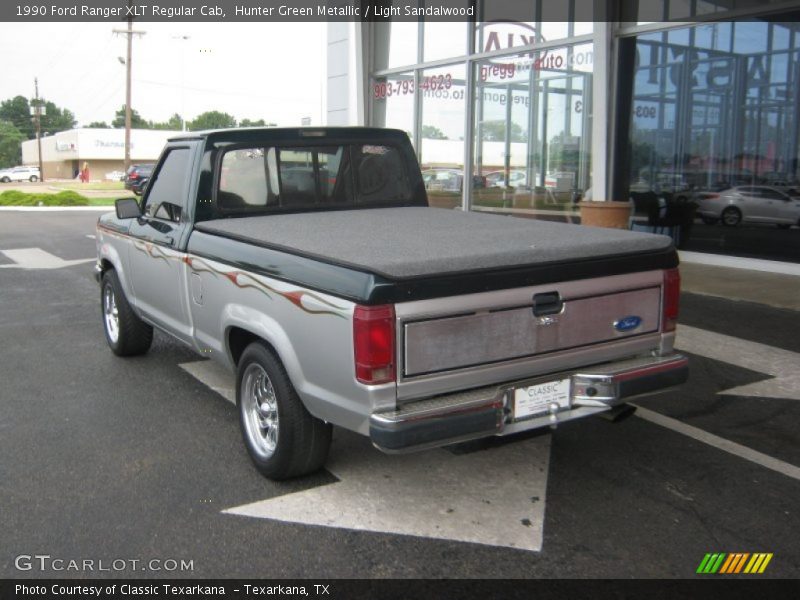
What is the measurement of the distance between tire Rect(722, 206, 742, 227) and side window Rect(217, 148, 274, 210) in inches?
338

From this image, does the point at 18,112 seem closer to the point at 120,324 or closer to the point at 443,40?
the point at 443,40

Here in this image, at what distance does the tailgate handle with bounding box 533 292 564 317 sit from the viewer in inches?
141

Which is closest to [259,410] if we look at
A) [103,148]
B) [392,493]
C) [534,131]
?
[392,493]

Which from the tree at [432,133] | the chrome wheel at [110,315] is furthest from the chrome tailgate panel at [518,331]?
the tree at [432,133]

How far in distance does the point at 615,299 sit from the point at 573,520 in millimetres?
1115

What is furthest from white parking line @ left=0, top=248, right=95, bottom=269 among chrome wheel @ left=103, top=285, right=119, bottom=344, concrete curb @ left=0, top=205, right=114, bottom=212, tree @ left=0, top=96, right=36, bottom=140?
tree @ left=0, top=96, right=36, bottom=140

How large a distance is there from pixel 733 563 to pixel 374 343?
181cm

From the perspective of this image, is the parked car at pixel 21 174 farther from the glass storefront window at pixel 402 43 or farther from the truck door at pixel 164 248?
the truck door at pixel 164 248

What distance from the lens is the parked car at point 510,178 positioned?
48.9 ft

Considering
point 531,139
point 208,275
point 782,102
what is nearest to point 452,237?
point 208,275

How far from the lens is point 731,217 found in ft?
37.8

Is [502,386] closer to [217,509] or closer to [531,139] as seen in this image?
[217,509]

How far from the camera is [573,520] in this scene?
11.9ft

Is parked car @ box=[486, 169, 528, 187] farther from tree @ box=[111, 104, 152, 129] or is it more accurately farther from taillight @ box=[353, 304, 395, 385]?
tree @ box=[111, 104, 152, 129]
